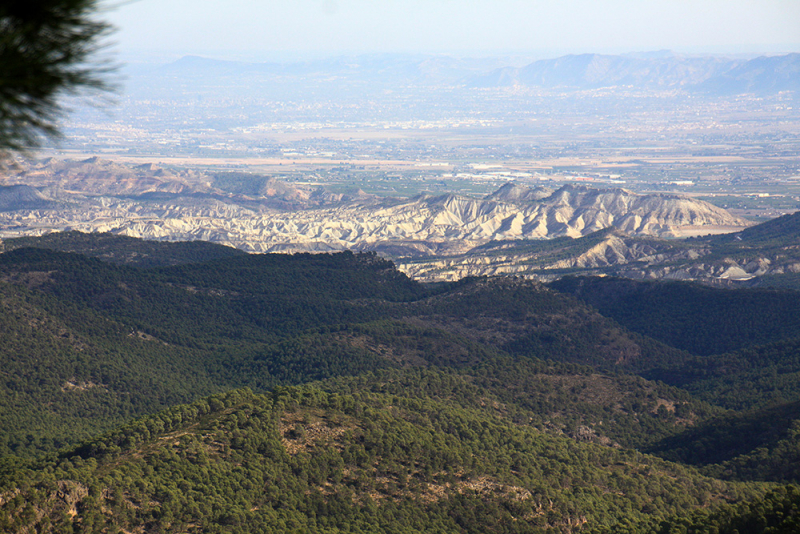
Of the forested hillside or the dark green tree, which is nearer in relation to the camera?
the dark green tree

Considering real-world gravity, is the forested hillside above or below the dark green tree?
below

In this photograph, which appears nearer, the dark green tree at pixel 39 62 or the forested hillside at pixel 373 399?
the dark green tree at pixel 39 62

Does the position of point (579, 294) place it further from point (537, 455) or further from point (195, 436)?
point (195, 436)

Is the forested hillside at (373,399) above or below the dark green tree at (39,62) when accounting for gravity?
below

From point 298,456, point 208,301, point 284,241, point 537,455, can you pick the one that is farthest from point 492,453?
point 284,241
